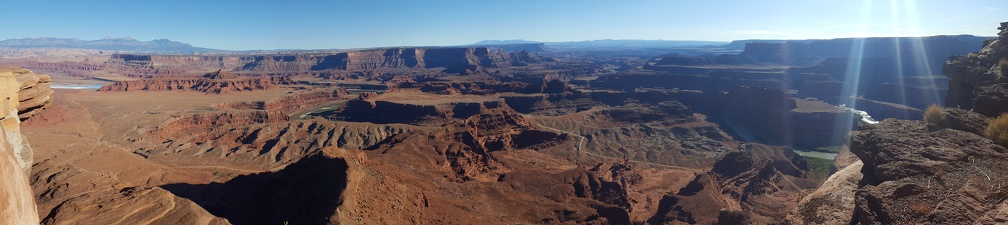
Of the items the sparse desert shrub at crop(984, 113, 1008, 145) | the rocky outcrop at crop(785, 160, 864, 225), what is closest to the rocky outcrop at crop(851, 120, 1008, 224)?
the sparse desert shrub at crop(984, 113, 1008, 145)

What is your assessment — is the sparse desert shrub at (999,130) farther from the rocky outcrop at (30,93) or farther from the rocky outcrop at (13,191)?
the rocky outcrop at (30,93)

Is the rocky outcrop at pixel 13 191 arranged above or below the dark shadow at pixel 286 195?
→ above

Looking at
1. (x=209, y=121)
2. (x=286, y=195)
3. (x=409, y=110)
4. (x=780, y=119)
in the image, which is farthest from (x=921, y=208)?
(x=209, y=121)

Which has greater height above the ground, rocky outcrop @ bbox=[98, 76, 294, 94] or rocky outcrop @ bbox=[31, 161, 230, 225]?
rocky outcrop @ bbox=[31, 161, 230, 225]

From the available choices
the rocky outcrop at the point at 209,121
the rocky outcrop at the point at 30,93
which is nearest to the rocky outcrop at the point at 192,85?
the rocky outcrop at the point at 209,121

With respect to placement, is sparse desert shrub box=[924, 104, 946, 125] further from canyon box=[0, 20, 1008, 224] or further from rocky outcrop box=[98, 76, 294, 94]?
rocky outcrop box=[98, 76, 294, 94]

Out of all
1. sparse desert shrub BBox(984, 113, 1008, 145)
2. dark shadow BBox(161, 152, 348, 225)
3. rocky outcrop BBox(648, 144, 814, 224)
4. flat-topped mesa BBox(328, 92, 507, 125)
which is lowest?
rocky outcrop BBox(648, 144, 814, 224)

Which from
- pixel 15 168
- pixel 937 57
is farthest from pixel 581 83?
pixel 15 168
